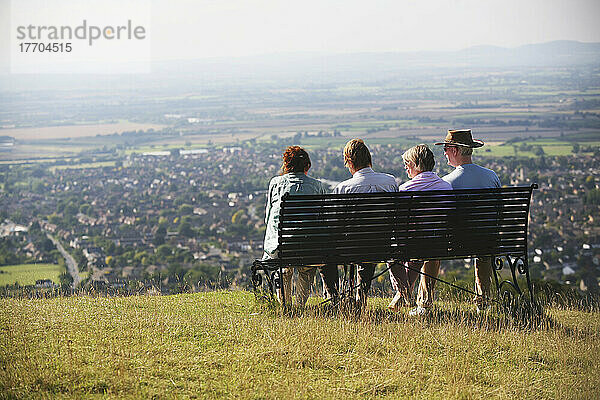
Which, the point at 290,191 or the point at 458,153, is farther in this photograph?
the point at 458,153

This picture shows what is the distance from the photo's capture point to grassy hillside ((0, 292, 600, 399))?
388 centimetres

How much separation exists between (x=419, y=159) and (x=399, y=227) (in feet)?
2.17

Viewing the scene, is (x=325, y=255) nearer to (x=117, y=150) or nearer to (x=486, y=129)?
(x=486, y=129)

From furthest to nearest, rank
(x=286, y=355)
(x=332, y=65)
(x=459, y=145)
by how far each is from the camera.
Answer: (x=332, y=65) → (x=459, y=145) → (x=286, y=355)

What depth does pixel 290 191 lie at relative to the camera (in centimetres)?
573

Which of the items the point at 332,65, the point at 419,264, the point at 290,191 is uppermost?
the point at 332,65

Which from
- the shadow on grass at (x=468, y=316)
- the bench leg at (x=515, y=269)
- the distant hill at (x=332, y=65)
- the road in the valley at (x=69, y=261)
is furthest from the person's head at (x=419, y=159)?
the distant hill at (x=332, y=65)

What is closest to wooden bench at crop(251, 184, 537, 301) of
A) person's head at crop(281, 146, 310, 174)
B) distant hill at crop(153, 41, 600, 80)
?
person's head at crop(281, 146, 310, 174)

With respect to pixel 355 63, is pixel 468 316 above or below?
below

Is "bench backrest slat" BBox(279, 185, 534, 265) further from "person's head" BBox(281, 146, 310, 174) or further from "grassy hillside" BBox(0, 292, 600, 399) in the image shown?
"person's head" BBox(281, 146, 310, 174)

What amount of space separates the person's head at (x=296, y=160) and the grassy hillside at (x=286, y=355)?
1203 mm

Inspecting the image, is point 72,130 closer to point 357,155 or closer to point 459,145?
point 357,155

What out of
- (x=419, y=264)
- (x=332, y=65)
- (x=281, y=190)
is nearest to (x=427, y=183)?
(x=419, y=264)

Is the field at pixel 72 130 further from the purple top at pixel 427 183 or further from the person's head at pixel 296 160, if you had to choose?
the purple top at pixel 427 183
